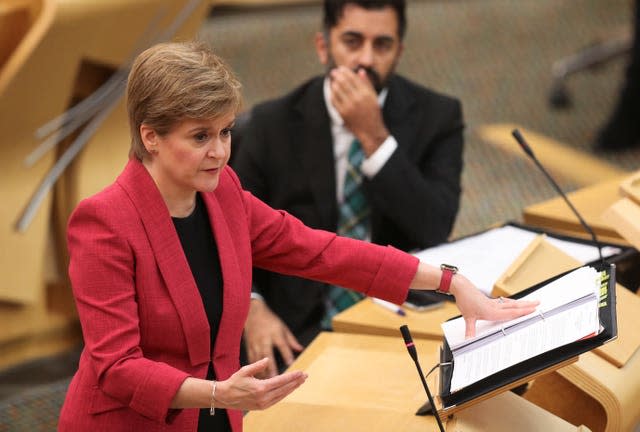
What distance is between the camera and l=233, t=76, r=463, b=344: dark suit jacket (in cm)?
218

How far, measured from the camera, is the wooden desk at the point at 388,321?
1963mm

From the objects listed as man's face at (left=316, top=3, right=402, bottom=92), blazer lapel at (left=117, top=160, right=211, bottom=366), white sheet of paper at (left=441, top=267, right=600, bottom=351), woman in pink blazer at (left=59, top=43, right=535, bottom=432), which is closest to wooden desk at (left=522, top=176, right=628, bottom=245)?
man's face at (left=316, top=3, right=402, bottom=92)

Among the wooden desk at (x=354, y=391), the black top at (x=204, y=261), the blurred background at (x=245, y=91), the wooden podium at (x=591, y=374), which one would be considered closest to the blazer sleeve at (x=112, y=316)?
the black top at (x=204, y=261)

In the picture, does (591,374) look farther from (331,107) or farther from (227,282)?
(331,107)

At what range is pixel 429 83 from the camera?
489 centimetres

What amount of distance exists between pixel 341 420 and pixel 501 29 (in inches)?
164

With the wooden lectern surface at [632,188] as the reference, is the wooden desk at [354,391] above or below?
below

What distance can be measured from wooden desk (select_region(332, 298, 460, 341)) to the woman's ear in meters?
0.77

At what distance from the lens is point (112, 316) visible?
1300mm

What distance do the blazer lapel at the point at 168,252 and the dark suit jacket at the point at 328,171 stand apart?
33.0 inches

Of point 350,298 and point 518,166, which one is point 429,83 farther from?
point 350,298

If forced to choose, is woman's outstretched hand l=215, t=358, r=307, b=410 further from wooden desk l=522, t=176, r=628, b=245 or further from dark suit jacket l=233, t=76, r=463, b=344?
wooden desk l=522, t=176, r=628, b=245

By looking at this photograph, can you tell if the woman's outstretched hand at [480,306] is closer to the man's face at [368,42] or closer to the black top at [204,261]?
the black top at [204,261]

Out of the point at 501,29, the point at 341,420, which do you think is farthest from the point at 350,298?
the point at 501,29
